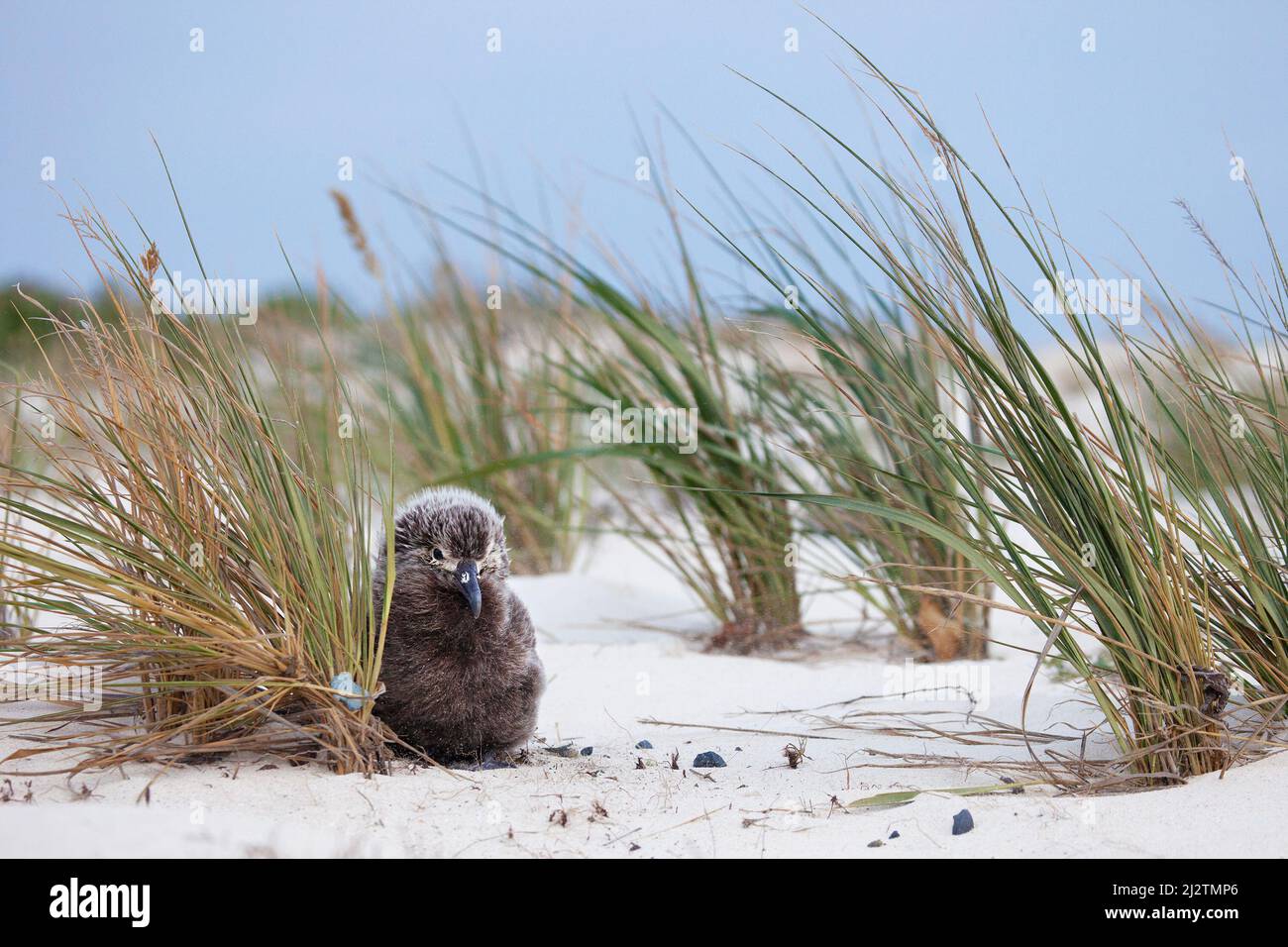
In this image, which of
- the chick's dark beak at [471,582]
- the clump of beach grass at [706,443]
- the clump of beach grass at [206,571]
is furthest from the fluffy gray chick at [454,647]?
the clump of beach grass at [706,443]

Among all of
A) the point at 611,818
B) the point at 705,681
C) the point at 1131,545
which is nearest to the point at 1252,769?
the point at 1131,545

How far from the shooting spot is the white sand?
99.7 inches

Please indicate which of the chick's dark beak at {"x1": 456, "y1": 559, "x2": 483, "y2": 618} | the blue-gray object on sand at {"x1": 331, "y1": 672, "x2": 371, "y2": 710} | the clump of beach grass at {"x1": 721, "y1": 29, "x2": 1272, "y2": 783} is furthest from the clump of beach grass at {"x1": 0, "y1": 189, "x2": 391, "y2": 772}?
the clump of beach grass at {"x1": 721, "y1": 29, "x2": 1272, "y2": 783}

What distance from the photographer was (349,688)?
3104 mm

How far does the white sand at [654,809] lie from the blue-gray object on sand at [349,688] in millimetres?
200

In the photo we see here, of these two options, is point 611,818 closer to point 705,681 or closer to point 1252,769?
point 1252,769

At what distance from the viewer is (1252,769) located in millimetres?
2877

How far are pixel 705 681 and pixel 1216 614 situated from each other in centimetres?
219

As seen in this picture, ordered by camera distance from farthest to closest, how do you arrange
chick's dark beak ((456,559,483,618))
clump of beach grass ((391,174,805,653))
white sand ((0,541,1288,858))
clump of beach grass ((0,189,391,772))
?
clump of beach grass ((391,174,805,653))
chick's dark beak ((456,559,483,618))
clump of beach grass ((0,189,391,772))
white sand ((0,541,1288,858))

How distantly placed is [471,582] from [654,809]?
0.81 meters

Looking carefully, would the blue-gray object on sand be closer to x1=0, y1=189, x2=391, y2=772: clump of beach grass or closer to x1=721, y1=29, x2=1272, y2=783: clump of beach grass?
x1=0, y1=189, x2=391, y2=772: clump of beach grass

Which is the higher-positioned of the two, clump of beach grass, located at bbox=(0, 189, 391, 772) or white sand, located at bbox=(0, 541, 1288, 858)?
clump of beach grass, located at bbox=(0, 189, 391, 772)

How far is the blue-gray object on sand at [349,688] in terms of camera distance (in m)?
3.10

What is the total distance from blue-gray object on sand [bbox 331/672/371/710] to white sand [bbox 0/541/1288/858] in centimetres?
20
